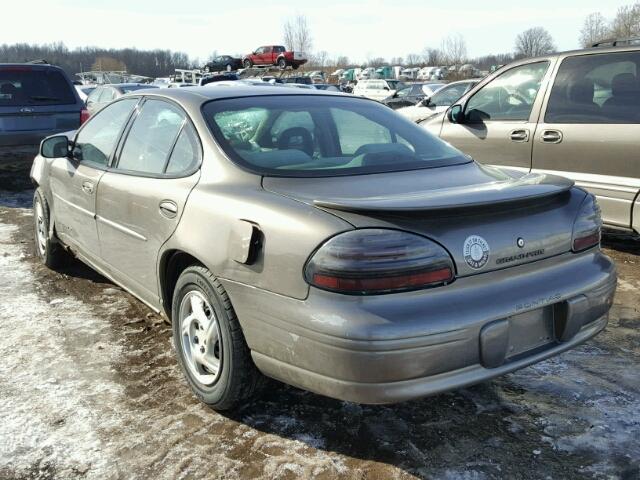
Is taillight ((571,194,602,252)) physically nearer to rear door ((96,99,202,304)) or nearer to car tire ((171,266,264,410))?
car tire ((171,266,264,410))

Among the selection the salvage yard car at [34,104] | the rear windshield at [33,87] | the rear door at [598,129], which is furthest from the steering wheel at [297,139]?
the rear windshield at [33,87]

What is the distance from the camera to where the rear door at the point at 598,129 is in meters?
4.86

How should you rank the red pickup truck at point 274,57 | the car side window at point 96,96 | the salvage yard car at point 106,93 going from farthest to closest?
the red pickup truck at point 274,57
the car side window at point 96,96
the salvage yard car at point 106,93

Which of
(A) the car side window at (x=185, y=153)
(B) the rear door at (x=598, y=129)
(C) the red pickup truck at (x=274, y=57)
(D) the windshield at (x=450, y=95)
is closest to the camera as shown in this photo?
(A) the car side window at (x=185, y=153)

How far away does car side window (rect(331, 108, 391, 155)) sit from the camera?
3.32m

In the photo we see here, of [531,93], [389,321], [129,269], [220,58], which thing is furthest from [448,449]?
[220,58]

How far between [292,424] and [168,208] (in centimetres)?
119

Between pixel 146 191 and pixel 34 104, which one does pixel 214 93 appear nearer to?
pixel 146 191

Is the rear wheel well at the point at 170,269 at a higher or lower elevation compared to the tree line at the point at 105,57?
lower

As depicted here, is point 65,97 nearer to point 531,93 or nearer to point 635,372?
point 531,93

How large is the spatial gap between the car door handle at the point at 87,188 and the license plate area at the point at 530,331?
9.06 ft

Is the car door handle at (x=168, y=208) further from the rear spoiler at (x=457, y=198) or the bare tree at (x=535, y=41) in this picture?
the bare tree at (x=535, y=41)

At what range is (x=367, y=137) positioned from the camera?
11.2ft

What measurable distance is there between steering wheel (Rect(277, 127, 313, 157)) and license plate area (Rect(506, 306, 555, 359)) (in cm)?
130
